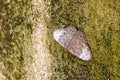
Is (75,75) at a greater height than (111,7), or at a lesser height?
lesser

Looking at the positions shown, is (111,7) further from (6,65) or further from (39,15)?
(6,65)

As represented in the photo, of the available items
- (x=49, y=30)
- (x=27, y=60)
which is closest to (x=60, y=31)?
(x=49, y=30)

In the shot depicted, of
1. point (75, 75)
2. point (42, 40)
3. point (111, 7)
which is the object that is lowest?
point (75, 75)
